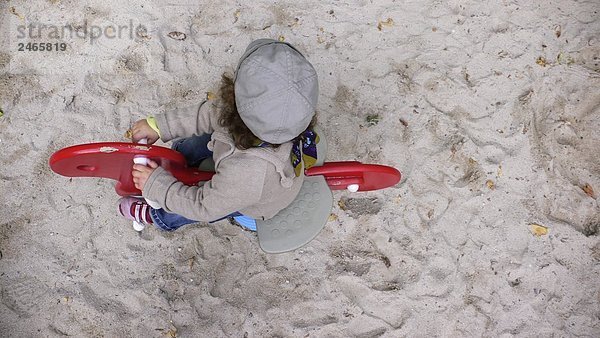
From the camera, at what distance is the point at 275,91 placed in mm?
1262

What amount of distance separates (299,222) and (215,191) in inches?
14.0

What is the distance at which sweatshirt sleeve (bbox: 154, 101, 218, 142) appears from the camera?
5.35 feet

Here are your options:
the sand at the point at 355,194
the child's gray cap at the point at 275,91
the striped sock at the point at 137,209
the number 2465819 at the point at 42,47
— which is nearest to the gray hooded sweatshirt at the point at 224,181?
the child's gray cap at the point at 275,91

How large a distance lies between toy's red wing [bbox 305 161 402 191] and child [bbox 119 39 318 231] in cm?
13

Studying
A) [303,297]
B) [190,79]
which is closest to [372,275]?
[303,297]

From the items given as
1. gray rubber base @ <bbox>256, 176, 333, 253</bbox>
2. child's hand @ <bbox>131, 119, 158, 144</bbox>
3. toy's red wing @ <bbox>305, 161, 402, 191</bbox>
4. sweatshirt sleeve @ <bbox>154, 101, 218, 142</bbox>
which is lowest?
gray rubber base @ <bbox>256, 176, 333, 253</bbox>

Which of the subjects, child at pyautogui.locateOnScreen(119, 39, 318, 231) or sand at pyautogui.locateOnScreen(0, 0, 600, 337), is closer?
child at pyautogui.locateOnScreen(119, 39, 318, 231)

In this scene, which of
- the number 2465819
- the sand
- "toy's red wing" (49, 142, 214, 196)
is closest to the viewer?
"toy's red wing" (49, 142, 214, 196)

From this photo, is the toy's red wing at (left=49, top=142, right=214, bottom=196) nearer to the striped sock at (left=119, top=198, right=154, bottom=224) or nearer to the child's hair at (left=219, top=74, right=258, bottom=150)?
the striped sock at (left=119, top=198, right=154, bottom=224)

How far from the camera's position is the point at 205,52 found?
2.17m

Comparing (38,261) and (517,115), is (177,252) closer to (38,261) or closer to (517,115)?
(38,261)

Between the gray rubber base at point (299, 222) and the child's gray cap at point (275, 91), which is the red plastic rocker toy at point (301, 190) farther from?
the child's gray cap at point (275, 91)

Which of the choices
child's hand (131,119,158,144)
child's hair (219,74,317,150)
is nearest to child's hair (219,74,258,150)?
child's hair (219,74,317,150)

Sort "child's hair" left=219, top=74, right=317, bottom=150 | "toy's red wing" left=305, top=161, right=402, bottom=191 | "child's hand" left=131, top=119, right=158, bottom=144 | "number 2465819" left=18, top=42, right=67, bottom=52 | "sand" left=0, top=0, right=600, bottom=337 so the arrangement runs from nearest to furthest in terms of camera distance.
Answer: "child's hair" left=219, top=74, right=317, bottom=150
"child's hand" left=131, top=119, right=158, bottom=144
"toy's red wing" left=305, top=161, right=402, bottom=191
"sand" left=0, top=0, right=600, bottom=337
"number 2465819" left=18, top=42, right=67, bottom=52
